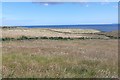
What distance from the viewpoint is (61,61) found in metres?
15.1

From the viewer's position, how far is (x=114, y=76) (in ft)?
37.3

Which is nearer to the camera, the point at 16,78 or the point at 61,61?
the point at 16,78

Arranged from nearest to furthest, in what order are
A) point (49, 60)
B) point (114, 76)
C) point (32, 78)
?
point (32, 78) → point (114, 76) → point (49, 60)

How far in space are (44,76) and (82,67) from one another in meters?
3.17

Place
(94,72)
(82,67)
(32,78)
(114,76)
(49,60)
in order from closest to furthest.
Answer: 1. (32,78)
2. (114,76)
3. (94,72)
4. (82,67)
5. (49,60)

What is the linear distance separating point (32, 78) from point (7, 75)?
1.04 metres

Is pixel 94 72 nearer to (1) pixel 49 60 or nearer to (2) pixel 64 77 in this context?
(2) pixel 64 77

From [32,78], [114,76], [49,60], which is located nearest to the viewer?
[32,78]

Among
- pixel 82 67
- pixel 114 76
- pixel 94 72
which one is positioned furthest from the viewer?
pixel 82 67

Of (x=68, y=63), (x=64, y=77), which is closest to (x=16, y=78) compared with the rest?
(x=64, y=77)

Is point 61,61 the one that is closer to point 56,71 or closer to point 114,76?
point 56,71

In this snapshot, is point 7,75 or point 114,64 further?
point 114,64

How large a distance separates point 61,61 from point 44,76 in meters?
4.47

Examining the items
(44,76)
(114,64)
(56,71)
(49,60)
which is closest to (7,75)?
(44,76)
